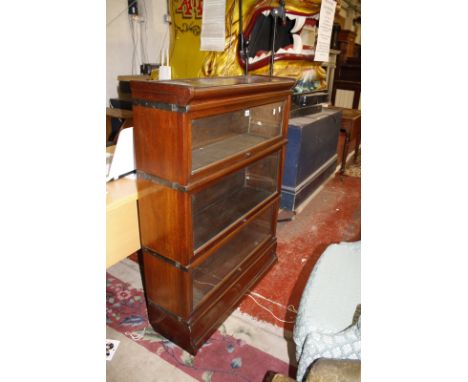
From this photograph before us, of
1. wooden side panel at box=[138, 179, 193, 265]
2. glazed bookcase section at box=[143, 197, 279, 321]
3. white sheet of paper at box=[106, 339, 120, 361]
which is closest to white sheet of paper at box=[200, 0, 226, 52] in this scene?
glazed bookcase section at box=[143, 197, 279, 321]

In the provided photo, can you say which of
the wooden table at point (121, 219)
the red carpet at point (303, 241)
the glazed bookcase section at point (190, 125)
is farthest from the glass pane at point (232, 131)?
the red carpet at point (303, 241)

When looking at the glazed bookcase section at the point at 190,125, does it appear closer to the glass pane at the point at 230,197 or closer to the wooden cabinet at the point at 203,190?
the wooden cabinet at the point at 203,190

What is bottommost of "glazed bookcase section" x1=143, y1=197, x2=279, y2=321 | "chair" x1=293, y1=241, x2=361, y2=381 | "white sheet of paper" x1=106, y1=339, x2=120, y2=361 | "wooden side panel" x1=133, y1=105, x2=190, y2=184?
"white sheet of paper" x1=106, y1=339, x2=120, y2=361

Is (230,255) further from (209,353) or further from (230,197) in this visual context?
(209,353)

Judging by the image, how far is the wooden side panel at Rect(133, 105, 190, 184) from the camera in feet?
3.52

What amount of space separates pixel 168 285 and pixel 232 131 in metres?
0.86

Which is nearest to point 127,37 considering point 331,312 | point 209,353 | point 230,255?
point 230,255

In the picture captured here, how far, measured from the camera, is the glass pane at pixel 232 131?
4.74ft

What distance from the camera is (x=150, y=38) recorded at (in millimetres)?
3410

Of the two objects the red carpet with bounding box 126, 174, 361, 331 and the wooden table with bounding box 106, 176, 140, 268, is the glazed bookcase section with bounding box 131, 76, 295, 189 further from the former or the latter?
the red carpet with bounding box 126, 174, 361, 331

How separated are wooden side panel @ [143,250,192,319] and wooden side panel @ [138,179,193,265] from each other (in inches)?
2.5

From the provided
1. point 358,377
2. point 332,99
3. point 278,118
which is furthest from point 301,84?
point 332,99
